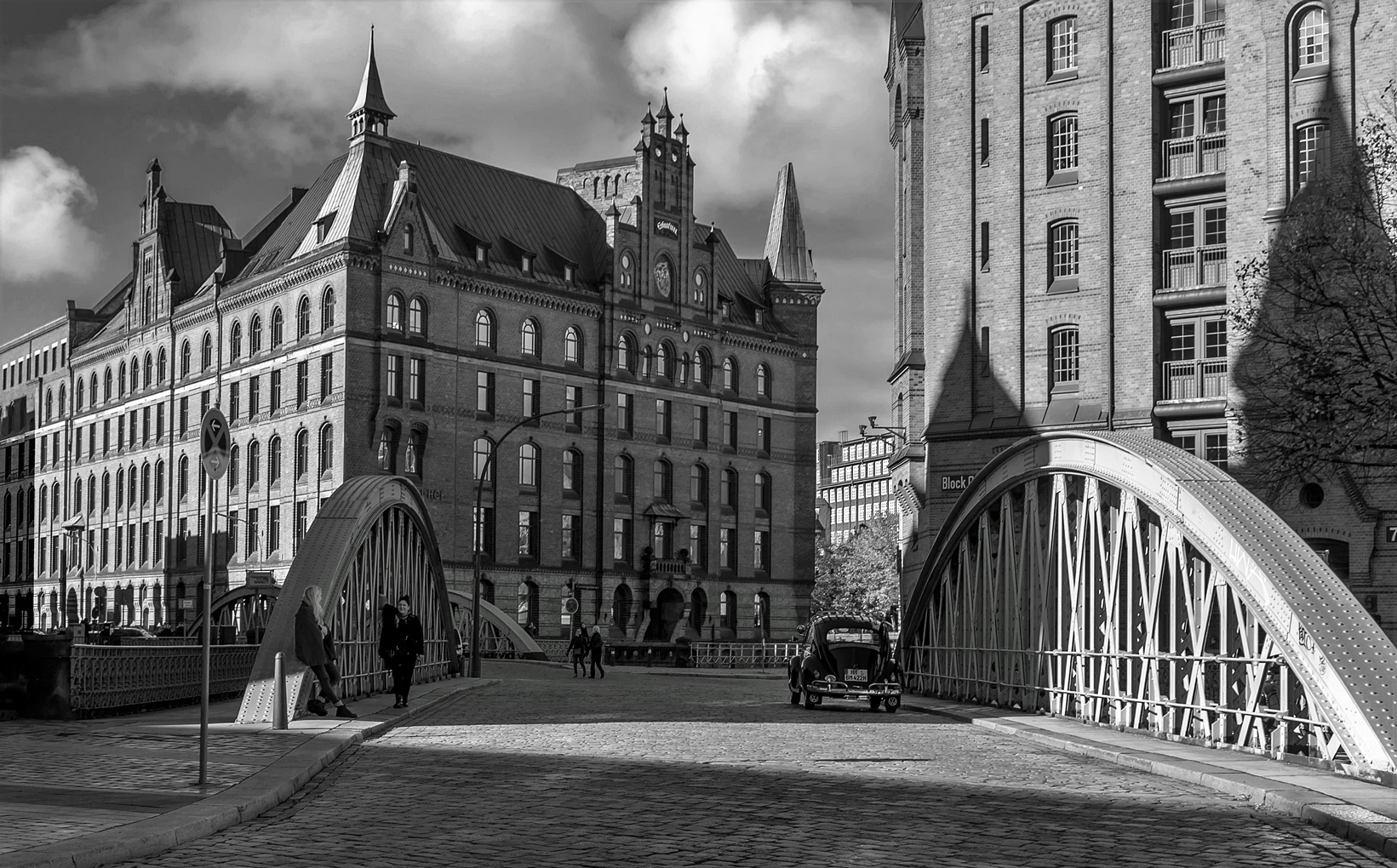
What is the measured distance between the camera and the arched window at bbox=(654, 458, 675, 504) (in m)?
86.9

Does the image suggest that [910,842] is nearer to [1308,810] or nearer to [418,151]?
[1308,810]

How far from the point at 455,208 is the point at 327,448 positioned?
14.5m

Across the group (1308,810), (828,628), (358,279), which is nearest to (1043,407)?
(828,628)

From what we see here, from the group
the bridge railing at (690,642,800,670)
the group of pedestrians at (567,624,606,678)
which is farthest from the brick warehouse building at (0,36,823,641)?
the group of pedestrians at (567,624,606,678)

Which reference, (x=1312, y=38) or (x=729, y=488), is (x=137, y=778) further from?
(x=729, y=488)

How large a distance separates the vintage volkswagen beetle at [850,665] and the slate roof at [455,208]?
48.2 m

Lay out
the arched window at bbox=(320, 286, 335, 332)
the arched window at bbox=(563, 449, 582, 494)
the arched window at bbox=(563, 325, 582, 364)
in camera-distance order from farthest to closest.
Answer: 1. the arched window at bbox=(563, 325, 582, 364)
2. the arched window at bbox=(563, 449, 582, 494)
3. the arched window at bbox=(320, 286, 335, 332)

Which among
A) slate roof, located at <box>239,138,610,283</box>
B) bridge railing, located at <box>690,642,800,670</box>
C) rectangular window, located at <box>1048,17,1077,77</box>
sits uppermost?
slate roof, located at <box>239,138,610,283</box>

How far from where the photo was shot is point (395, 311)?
75125 millimetres

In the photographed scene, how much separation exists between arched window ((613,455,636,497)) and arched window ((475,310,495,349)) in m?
9.35

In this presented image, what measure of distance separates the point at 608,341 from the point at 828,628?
54752 mm

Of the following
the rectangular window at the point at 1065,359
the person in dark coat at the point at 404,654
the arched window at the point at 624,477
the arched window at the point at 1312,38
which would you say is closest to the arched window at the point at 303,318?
the arched window at the point at 624,477

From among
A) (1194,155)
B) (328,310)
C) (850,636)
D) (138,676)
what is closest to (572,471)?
(328,310)

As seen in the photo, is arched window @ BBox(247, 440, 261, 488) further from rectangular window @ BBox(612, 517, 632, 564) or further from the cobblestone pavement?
the cobblestone pavement
